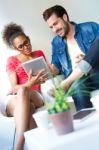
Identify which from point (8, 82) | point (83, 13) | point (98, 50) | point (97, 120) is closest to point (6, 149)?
point (8, 82)

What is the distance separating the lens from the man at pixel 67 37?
2.55 meters

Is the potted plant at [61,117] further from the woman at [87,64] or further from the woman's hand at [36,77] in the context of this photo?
the woman's hand at [36,77]

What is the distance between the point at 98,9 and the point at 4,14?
0.92 metres

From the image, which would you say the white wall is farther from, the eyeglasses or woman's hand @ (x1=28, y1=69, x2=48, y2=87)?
woman's hand @ (x1=28, y1=69, x2=48, y2=87)

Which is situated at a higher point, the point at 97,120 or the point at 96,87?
the point at 97,120

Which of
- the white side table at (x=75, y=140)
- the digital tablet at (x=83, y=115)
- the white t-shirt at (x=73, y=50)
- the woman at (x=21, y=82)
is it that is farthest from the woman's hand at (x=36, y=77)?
the white side table at (x=75, y=140)

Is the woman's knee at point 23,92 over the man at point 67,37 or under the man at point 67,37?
under

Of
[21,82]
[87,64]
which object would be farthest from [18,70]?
[87,64]

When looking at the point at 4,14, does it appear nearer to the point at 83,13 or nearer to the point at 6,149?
the point at 83,13

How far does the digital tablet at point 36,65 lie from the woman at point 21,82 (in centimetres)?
3

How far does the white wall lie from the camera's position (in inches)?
112

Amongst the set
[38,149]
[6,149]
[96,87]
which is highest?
[38,149]

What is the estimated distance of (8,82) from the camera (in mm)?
2791

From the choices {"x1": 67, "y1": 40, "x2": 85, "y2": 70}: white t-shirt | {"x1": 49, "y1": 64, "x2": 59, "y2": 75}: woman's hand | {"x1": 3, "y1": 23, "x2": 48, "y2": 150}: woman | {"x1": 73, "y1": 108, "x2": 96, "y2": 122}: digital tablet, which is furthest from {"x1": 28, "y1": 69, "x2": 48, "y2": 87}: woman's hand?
{"x1": 73, "y1": 108, "x2": 96, "y2": 122}: digital tablet
